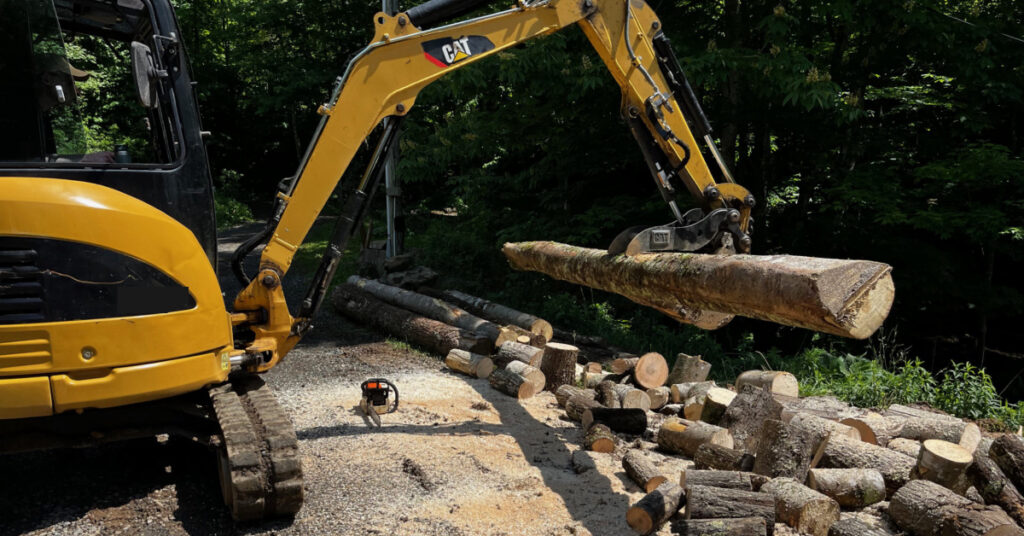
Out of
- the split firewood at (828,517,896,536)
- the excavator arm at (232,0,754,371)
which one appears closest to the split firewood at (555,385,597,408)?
the excavator arm at (232,0,754,371)

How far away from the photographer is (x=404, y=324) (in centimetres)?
930

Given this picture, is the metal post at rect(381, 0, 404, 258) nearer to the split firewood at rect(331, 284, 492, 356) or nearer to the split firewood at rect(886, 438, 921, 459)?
the split firewood at rect(331, 284, 492, 356)

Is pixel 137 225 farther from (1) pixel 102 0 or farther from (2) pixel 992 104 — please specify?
(2) pixel 992 104

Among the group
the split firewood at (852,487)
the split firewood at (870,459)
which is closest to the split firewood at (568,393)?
the split firewood at (870,459)

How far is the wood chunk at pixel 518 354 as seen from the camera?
752 cm

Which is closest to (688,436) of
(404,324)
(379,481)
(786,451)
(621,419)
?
(621,419)

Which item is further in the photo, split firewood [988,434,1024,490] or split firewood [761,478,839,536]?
split firewood [988,434,1024,490]

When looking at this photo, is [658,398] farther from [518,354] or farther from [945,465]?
[945,465]

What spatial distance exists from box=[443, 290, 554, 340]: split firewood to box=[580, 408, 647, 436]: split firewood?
2.58 meters

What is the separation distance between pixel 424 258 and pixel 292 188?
27.2ft

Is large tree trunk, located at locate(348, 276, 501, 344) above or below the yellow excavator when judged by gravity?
below

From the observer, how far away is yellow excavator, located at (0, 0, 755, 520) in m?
3.70

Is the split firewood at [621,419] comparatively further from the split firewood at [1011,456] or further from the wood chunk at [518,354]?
the split firewood at [1011,456]

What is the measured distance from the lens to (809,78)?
8039 mm
